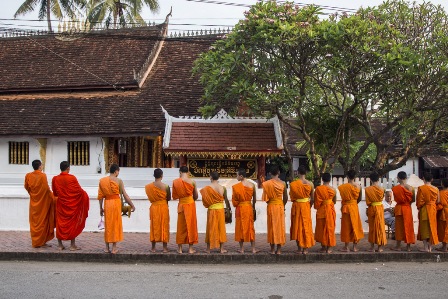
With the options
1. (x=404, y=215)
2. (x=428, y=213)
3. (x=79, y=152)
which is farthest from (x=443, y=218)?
(x=79, y=152)

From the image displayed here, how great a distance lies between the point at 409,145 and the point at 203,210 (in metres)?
6.41

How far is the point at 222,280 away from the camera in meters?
8.38

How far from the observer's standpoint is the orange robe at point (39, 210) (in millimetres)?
10594

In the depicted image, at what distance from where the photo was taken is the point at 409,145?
15797 millimetres

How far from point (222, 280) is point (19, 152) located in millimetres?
12692

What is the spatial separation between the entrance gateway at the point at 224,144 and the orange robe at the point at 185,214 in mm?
3961

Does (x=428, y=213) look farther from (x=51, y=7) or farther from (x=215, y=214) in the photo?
(x=51, y=7)

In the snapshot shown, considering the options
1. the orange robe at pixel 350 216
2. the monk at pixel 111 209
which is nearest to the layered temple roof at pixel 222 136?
the orange robe at pixel 350 216

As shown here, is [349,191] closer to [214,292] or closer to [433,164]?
[214,292]

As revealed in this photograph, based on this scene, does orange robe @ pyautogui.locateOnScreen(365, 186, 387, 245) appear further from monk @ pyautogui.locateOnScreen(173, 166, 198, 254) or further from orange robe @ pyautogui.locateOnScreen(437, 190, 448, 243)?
monk @ pyautogui.locateOnScreen(173, 166, 198, 254)

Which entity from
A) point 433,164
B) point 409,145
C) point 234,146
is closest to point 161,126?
point 234,146

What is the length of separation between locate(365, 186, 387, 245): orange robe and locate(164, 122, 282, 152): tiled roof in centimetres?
390

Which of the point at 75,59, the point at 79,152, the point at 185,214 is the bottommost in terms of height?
the point at 185,214

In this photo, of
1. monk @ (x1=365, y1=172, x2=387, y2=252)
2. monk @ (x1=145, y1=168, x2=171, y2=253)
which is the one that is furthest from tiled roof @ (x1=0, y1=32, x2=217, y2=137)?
monk @ (x1=365, y1=172, x2=387, y2=252)
